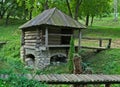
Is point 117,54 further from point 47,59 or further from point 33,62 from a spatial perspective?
point 33,62

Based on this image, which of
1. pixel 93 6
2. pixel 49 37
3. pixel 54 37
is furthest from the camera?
pixel 93 6

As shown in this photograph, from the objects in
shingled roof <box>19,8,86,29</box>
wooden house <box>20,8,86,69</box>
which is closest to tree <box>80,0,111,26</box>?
wooden house <box>20,8,86,69</box>

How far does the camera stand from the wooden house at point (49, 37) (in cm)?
2348

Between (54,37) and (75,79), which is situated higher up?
(54,37)

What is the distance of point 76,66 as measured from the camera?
52.7 ft

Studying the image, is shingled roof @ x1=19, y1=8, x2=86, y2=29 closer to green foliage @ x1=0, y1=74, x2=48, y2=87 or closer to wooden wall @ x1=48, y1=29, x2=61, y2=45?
wooden wall @ x1=48, y1=29, x2=61, y2=45

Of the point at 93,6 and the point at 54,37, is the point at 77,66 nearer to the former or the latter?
the point at 54,37

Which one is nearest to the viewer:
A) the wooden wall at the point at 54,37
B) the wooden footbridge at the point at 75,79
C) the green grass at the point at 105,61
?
the wooden footbridge at the point at 75,79

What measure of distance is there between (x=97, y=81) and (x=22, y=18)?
3858 centimetres

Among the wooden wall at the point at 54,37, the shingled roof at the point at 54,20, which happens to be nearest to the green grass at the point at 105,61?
the shingled roof at the point at 54,20

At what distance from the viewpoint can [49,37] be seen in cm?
2447

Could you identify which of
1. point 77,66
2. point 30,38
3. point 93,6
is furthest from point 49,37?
point 93,6

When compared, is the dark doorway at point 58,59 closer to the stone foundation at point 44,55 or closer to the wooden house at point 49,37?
the wooden house at point 49,37

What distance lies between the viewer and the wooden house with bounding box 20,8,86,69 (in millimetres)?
23484
